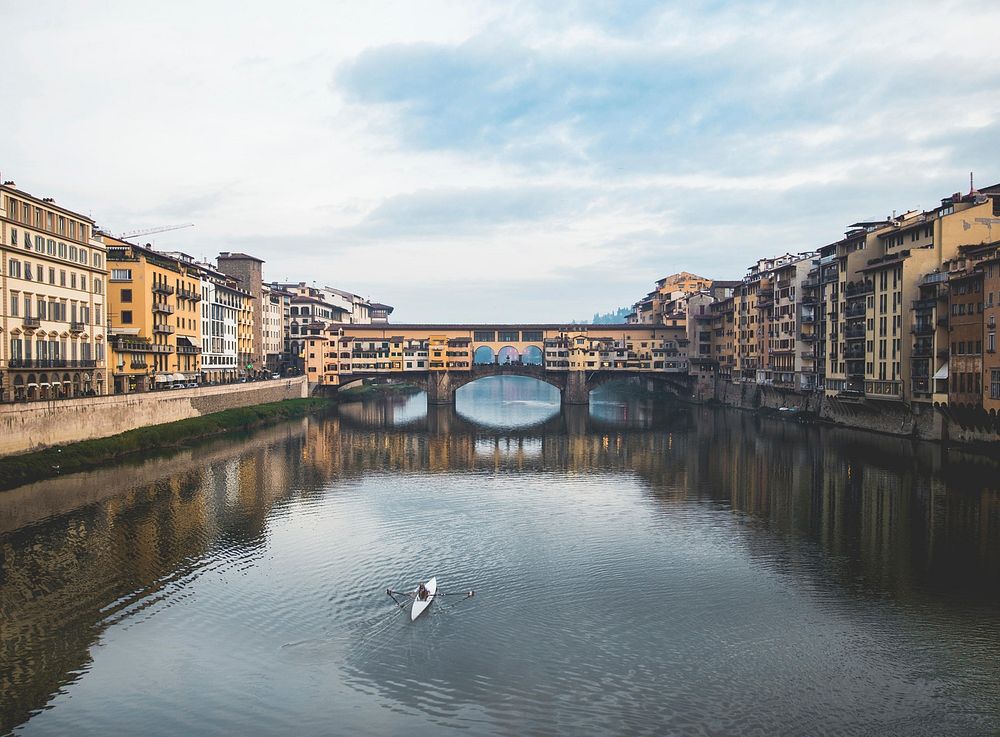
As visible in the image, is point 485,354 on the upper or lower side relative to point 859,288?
lower

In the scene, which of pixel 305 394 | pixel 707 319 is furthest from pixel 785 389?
pixel 305 394

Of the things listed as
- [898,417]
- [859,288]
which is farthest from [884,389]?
[859,288]

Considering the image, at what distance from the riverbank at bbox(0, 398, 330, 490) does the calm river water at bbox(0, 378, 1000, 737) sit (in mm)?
2055

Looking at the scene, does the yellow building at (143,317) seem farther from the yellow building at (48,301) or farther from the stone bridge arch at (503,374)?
the stone bridge arch at (503,374)

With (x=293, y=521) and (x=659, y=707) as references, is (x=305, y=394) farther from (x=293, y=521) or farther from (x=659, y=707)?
(x=659, y=707)

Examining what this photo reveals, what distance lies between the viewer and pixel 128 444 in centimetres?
5725

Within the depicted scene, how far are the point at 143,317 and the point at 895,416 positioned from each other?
6619 centimetres

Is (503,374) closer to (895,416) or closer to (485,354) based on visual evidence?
(485,354)

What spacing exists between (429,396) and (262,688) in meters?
92.7

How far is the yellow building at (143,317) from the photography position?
70.9 meters

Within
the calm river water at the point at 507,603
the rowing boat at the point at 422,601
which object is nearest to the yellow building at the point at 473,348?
the calm river water at the point at 507,603

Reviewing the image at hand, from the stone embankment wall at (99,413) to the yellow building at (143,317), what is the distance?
4.37 metres

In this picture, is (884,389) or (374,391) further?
(374,391)

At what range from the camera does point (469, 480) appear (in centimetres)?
5278
